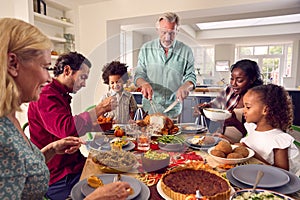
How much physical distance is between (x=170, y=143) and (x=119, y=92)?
41 centimetres

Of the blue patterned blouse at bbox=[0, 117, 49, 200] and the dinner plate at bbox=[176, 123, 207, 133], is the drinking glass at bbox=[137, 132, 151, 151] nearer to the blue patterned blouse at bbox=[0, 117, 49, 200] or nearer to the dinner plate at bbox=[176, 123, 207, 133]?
the dinner plate at bbox=[176, 123, 207, 133]

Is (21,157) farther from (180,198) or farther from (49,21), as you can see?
(49,21)

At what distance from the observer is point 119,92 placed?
1252mm

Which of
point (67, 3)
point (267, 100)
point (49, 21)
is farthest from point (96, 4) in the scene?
point (267, 100)

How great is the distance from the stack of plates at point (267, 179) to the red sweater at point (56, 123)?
72 cm

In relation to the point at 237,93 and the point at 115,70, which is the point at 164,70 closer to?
the point at 115,70

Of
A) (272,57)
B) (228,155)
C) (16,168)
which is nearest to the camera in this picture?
(16,168)

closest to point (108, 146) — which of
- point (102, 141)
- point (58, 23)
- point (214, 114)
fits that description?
point (102, 141)

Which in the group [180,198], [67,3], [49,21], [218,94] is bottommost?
[180,198]

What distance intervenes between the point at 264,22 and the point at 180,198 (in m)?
7.35

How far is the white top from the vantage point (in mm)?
1060

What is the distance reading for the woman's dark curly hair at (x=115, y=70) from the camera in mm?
1296

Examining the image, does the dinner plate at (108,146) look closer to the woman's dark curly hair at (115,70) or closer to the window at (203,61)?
the woman's dark curly hair at (115,70)

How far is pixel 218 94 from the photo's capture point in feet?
4.80
